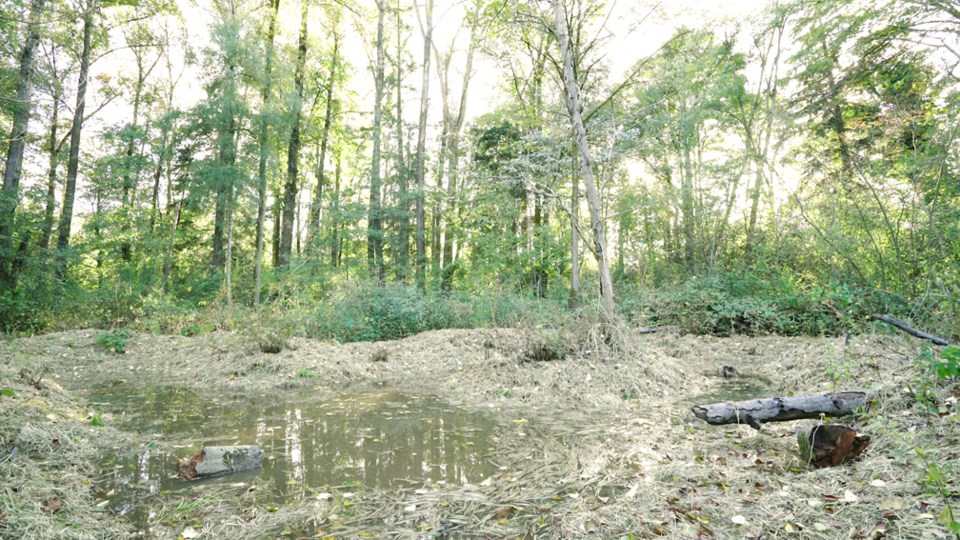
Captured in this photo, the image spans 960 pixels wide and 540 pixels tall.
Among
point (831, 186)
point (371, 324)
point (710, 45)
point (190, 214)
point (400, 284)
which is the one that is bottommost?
point (371, 324)

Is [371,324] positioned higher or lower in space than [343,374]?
higher

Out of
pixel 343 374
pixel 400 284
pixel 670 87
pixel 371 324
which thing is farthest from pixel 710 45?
pixel 343 374

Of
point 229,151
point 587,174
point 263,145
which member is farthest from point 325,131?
point 587,174

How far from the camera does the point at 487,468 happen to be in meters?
3.29

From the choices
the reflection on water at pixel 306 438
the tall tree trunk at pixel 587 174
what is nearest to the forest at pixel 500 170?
the tall tree trunk at pixel 587 174

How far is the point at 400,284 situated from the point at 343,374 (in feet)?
15.9

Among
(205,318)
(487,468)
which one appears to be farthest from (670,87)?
(205,318)

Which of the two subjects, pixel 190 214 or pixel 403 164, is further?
pixel 190 214

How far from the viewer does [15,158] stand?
11219 mm

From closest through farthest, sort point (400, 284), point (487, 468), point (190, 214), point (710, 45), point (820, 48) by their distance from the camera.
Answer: point (487, 468) → point (820, 48) → point (400, 284) → point (710, 45) → point (190, 214)

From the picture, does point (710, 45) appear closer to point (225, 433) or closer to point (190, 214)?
point (225, 433)

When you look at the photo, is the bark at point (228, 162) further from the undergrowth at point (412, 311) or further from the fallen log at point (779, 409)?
the fallen log at point (779, 409)

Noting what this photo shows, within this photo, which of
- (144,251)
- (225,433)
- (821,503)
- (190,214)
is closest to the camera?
(821,503)

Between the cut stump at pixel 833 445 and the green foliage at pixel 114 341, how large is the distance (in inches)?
409
